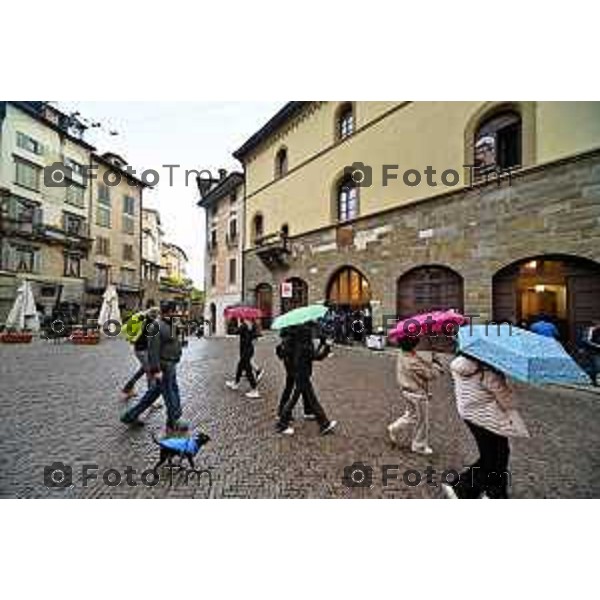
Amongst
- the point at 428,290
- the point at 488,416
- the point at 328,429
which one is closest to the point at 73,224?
the point at 428,290

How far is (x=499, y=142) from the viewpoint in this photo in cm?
961

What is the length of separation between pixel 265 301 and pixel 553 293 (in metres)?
11.4

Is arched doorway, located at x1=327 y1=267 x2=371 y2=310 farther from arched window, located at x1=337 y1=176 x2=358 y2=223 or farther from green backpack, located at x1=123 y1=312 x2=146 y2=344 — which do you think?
green backpack, located at x1=123 y1=312 x2=146 y2=344

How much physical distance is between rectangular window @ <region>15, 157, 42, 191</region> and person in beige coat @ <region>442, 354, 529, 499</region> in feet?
66.1

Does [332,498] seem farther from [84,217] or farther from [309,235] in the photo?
[309,235]

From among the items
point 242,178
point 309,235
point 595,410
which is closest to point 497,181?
point 595,410

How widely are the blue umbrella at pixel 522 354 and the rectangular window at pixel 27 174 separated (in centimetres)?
2018

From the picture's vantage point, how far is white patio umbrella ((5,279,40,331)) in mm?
10901

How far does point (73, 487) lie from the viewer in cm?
324

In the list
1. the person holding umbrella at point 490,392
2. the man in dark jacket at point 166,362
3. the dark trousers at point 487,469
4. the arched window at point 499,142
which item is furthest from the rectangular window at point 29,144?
the dark trousers at point 487,469

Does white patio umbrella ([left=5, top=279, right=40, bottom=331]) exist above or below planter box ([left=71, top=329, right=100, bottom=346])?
above

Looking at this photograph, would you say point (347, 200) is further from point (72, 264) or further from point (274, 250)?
point (72, 264)

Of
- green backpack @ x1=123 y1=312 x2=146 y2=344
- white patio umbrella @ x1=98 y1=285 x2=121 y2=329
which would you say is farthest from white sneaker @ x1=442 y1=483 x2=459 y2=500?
white patio umbrella @ x1=98 y1=285 x2=121 y2=329

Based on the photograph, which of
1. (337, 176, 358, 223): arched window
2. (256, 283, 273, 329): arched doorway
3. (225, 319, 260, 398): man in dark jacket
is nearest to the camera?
(225, 319, 260, 398): man in dark jacket
